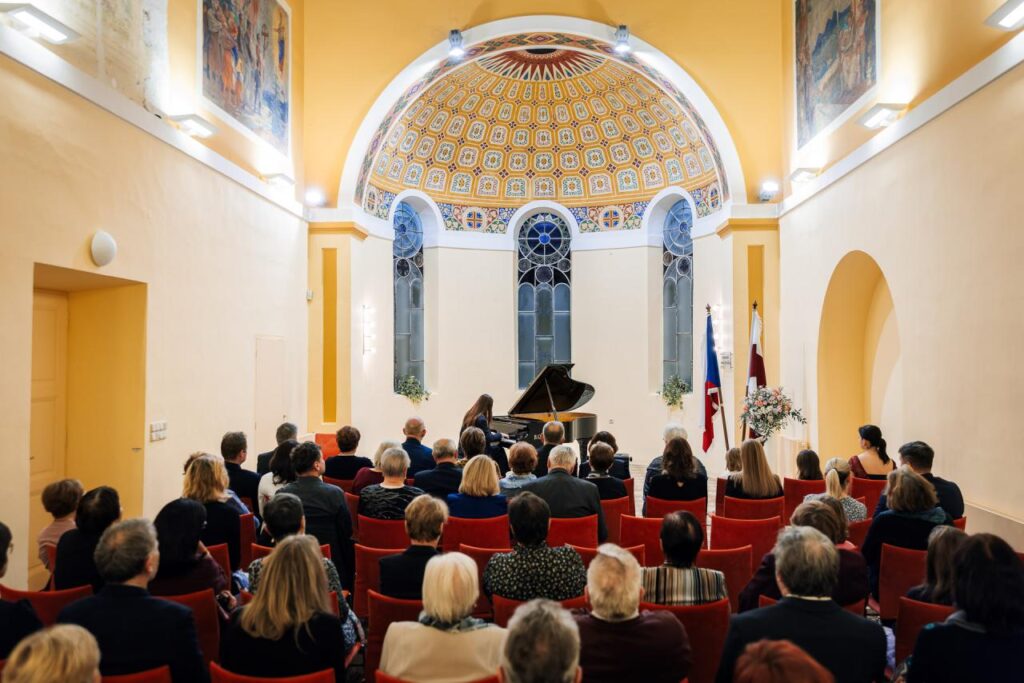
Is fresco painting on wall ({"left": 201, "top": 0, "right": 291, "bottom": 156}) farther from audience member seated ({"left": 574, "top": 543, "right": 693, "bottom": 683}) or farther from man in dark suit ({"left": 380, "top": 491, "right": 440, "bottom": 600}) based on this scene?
audience member seated ({"left": 574, "top": 543, "right": 693, "bottom": 683})

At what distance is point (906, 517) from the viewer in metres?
3.81

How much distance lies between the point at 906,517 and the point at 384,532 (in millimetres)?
2926

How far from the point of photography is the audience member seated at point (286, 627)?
2.39 metres

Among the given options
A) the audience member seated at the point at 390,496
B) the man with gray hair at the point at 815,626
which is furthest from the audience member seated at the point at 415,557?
the man with gray hair at the point at 815,626

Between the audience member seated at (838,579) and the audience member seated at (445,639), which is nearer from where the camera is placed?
the audience member seated at (445,639)

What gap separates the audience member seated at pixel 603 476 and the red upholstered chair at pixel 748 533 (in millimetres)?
844

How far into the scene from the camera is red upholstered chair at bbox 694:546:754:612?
12.2 ft

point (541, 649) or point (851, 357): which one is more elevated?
point (851, 357)

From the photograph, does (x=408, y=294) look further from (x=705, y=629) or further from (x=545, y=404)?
(x=705, y=629)

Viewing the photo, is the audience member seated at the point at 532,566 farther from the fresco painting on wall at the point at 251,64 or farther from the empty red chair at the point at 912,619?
the fresco painting on wall at the point at 251,64

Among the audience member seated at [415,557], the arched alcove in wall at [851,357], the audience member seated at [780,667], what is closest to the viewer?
the audience member seated at [780,667]

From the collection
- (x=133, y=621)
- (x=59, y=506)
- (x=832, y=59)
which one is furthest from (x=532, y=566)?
(x=832, y=59)

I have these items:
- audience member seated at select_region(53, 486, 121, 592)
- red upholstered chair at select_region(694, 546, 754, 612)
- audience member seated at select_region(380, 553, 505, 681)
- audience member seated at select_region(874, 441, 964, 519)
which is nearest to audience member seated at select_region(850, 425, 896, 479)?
audience member seated at select_region(874, 441, 964, 519)

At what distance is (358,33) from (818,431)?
7.94m
